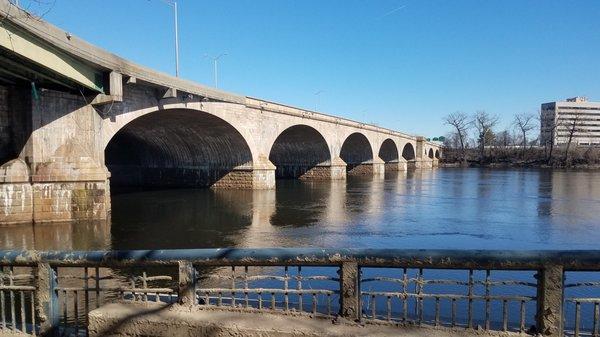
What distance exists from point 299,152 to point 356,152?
A: 16390 millimetres

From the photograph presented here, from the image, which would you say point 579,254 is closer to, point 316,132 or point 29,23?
point 29,23

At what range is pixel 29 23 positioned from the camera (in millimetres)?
14281

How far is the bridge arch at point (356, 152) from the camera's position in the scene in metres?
63.3

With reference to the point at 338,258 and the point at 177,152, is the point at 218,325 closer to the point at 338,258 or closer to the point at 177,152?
the point at 338,258

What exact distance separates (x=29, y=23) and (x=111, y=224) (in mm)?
8980

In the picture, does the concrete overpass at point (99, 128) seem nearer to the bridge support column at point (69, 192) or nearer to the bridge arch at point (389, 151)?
the bridge support column at point (69, 192)

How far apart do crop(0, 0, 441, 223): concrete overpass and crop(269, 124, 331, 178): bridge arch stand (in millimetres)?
4759

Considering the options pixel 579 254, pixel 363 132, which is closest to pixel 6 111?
pixel 579 254

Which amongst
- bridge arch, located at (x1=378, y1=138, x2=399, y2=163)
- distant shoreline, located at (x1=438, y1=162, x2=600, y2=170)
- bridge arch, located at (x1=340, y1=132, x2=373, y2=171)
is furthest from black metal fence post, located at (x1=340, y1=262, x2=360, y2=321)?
distant shoreline, located at (x1=438, y1=162, x2=600, y2=170)

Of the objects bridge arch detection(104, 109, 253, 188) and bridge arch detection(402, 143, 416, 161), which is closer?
bridge arch detection(104, 109, 253, 188)

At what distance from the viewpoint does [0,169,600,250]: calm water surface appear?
15.5 metres

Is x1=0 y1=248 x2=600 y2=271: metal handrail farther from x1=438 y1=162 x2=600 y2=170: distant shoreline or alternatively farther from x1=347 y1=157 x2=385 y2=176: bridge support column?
x1=438 y1=162 x2=600 y2=170: distant shoreline

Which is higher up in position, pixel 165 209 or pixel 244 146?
pixel 244 146

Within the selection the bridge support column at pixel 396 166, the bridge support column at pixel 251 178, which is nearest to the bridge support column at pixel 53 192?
the bridge support column at pixel 251 178
